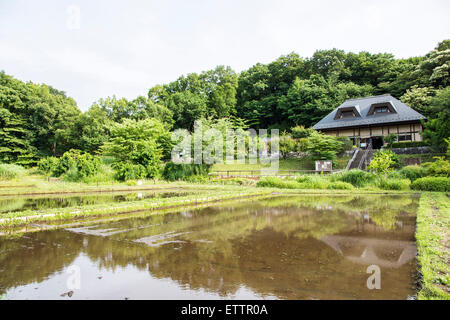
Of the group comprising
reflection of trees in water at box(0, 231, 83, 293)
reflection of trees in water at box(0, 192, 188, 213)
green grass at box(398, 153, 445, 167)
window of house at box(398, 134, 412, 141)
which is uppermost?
window of house at box(398, 134, 412, 141)

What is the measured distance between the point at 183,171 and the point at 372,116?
72.6ft

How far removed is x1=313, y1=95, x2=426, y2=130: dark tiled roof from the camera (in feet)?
88.4

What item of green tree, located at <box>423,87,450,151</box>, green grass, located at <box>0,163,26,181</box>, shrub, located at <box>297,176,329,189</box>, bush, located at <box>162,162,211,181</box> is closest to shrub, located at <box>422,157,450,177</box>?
shrub, located at <box>297,176,329,189</box>

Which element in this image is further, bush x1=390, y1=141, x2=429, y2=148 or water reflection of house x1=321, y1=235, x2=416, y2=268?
bush x1=390, y1=141, x2=429, y2=148

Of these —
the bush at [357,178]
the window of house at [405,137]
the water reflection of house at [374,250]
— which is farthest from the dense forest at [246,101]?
the water reflection of house at [374,250]

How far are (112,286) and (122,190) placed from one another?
42.5 ft

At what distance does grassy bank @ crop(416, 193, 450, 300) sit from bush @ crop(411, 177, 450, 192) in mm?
7096

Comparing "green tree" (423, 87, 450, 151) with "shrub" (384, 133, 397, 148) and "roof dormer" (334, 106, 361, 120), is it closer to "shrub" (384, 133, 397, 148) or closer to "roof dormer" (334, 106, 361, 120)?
"shrub" (384, 133, 397, 148)

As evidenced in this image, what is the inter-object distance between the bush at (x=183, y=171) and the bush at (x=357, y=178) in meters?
9.88

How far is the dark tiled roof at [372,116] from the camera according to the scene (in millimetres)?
26938

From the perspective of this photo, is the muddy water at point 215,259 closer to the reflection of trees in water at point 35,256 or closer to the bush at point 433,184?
the reflection of trees in water at point 35,256

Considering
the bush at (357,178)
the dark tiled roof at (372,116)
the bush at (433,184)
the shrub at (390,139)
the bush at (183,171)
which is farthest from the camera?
the dark tiled roof at (372,116)

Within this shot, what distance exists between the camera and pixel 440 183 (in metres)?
13.4

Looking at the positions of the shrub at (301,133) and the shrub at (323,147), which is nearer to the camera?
the shrub at (323,147)
